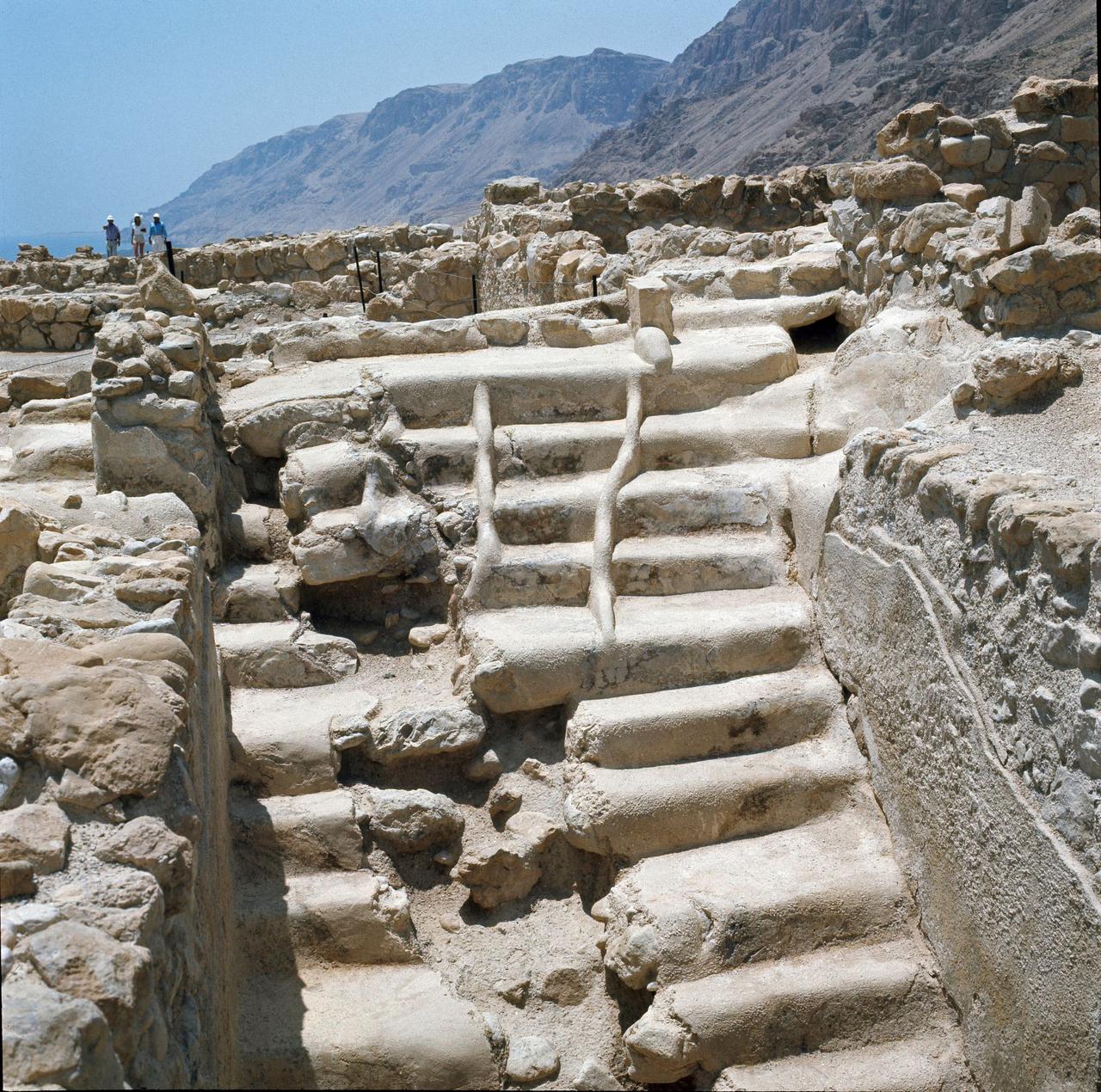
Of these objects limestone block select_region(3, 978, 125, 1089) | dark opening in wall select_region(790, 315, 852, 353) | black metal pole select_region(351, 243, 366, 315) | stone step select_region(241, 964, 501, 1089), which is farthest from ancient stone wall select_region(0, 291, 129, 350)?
limestone block select_region(3, 978, 125, 1089)

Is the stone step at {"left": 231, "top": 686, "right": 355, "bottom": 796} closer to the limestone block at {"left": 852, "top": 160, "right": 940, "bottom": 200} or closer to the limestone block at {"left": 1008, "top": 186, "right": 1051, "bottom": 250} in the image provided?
the limestone block at {"left": 1008, "top": 186, "right": 1051, "bottom": 250}

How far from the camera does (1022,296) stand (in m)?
5.47

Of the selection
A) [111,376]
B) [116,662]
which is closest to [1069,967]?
[116,662]

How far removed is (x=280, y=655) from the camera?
545 cm

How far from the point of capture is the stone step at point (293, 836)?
15.2 ft

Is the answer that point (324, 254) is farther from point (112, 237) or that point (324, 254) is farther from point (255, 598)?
point (255, 598)

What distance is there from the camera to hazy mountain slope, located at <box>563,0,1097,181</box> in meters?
39.3

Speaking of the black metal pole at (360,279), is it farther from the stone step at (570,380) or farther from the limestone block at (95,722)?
the limestone block at (95,722)

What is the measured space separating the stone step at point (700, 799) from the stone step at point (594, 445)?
181cm

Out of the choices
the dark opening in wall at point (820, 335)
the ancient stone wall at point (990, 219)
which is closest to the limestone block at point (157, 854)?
the ancient stone wall at point (990, 219)

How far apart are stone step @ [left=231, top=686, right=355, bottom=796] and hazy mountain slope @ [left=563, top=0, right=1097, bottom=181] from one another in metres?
31.9

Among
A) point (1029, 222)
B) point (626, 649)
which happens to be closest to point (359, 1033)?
point (626, 649)

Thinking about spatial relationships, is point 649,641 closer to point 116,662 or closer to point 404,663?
point 404,663

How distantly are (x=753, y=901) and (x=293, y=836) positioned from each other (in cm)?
183
